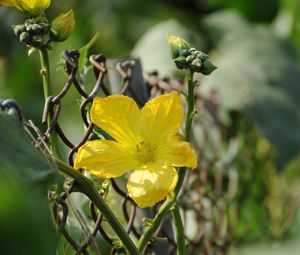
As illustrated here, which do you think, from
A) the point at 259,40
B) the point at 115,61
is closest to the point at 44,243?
the point at 115,61

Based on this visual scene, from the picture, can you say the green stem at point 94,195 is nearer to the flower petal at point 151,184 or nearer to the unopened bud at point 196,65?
the flower petal at point 151,184

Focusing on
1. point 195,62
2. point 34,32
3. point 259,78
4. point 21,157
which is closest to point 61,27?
point 34,32

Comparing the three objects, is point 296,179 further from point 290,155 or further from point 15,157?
point 15,157

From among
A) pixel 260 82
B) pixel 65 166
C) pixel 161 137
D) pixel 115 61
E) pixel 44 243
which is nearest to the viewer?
pixel 44 243

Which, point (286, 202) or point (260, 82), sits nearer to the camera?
point (286, 202)

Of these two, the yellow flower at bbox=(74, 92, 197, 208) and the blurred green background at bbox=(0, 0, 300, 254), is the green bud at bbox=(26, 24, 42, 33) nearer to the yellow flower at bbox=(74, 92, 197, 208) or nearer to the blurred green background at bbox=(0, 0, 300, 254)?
the yellow flower at bbox=(74, 92, 197, 208)

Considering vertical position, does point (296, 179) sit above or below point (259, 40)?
below

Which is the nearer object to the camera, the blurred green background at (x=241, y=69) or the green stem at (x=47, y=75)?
the green stem at (x=47, y=75)

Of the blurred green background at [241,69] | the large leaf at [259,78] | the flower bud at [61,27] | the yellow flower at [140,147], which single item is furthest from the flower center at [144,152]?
the large leaf at [259,78]
